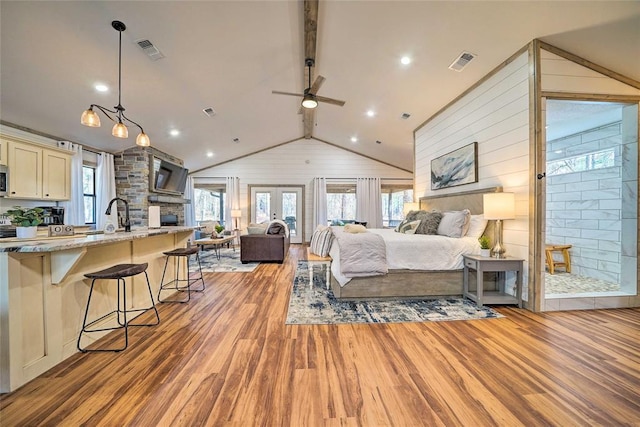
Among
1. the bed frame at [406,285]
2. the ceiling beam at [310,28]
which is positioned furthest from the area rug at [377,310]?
A: the ceiling beam at [310,28]

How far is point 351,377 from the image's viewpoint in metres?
1.76

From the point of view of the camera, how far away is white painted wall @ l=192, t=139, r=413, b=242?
28.6ft

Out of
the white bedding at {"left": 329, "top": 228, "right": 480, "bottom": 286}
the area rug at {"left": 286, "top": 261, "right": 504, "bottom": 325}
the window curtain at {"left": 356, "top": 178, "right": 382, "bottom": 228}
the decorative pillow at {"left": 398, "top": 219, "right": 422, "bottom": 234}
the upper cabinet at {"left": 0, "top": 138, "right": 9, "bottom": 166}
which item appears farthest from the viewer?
the window curtain at {"left": 356, "top": 178, "right": 382, "bottom": 228}

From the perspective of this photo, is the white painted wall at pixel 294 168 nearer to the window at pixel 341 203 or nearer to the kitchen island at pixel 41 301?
the window at pixel 341 203

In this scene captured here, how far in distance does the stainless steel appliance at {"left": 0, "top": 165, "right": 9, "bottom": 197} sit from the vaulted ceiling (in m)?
0.91

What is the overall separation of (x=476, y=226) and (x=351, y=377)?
2.85 metres

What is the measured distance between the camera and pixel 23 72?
3.10 m

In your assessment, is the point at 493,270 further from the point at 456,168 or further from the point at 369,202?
the point at 369,202

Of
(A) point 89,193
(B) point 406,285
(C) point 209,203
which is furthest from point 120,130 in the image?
(C) point 209,203

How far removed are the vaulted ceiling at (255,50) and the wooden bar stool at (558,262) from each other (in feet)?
8.35

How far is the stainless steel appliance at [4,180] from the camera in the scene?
3.52m

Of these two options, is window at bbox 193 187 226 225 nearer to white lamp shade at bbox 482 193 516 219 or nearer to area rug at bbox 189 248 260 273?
area rug at bbox 189 248 260 273

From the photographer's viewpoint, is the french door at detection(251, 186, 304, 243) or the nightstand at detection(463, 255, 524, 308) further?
the french door at detection(251, 186, 304, 243)

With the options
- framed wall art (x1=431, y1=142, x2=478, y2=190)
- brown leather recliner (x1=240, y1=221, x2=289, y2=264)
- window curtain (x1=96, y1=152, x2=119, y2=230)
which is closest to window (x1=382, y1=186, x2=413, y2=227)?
framed wall art (x1=431, y1=142, x2=478, y2=190)
